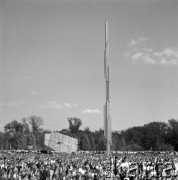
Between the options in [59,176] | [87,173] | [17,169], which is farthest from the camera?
[17,169]

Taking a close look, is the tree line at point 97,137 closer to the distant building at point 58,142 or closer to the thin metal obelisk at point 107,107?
the distant building at point 58,142

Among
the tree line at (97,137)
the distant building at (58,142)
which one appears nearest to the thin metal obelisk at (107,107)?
the distant building at (58,142)

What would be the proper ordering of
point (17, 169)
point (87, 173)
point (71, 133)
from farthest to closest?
1. point (71, 133)
2. point (17, 169)
3. point (87, 173)

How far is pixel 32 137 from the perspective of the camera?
7588 centimetres

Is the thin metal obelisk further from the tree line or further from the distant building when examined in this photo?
the tree line

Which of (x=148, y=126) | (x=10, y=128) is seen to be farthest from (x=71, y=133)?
(x=148, y=126)

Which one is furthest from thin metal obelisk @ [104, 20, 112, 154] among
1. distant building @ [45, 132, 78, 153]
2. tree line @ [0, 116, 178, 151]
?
tree line @ [0, 116, 178, 151]

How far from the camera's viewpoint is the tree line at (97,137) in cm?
7651

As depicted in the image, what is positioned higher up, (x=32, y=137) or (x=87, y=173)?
(x=32, y=137)

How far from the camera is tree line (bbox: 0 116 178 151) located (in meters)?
76.5

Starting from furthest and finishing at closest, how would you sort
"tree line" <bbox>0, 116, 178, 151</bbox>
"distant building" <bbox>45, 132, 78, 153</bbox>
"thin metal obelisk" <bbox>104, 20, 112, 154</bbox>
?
"tree line" <bbox>0, 116, 178, 151</bbox> < "distant building" <bbox>45, 132, 78, 153</bbox> < "thin metal obelisk" <bbox>104, 20, 112, 154</bbox>

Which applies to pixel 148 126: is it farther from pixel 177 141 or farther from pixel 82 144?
pixel 82 144

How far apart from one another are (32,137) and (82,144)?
1009 cm

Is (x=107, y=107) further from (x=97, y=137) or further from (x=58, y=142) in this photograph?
(x=97, y=137)
